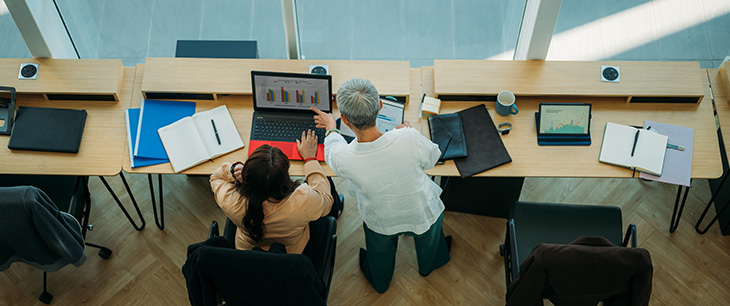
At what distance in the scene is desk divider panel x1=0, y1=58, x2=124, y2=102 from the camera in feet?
9.35

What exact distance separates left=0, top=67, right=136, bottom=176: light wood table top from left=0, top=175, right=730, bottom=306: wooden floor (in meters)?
0.77

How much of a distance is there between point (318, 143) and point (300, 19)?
4.95 ft

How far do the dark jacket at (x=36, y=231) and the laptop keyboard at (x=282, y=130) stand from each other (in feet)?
3.23

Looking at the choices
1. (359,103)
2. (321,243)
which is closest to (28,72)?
(321,243)

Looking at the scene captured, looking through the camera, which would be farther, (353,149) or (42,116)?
(42,116)

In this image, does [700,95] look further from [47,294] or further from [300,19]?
[47,294]

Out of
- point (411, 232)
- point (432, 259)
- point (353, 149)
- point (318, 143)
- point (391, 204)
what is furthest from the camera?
point (432, 259)

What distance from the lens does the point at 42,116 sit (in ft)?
9.12

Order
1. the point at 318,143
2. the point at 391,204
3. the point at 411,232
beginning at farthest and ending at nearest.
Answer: the point at 318,143, the point at 411,232, the point at 391,204

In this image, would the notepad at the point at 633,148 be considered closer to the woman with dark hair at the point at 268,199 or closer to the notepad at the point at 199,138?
the woman with dark hair at the point at 268,199

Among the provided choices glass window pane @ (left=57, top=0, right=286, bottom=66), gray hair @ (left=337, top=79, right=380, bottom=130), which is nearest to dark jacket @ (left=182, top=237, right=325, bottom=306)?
gray hair @ (left=337, top=79, right=380, bottom=130)

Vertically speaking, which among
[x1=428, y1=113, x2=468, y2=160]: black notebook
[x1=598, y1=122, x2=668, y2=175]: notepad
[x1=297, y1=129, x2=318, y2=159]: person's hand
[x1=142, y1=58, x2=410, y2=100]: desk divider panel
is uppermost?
[x1=142, y1=58, x2=410, y2=100]: desk divider panel

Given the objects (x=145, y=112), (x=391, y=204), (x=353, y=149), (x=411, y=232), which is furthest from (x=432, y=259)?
(x=145, y=112)

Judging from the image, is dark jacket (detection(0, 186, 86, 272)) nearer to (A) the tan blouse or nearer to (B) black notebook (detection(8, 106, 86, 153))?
(B) black notebook (detection(8, 106, 86, 153))
